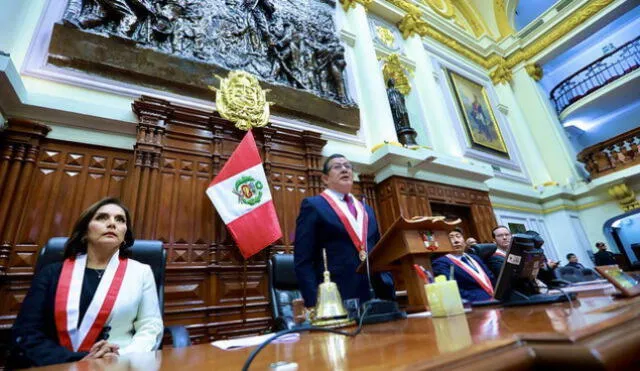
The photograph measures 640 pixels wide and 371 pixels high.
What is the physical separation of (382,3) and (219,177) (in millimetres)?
6342

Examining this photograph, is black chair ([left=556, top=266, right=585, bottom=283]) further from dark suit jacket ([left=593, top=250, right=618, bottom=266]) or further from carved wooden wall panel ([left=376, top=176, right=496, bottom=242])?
dark suit jacket ([left=593, top=250, right=618, bottom=266])

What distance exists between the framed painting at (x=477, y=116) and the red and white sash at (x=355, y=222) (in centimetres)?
627

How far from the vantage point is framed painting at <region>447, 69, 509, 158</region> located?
7.36m

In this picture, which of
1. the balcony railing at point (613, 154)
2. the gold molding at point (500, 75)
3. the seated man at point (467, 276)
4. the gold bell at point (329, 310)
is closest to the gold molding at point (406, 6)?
the gold molding at point (500, 75)

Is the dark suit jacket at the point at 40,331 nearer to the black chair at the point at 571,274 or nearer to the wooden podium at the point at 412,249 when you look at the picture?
the wooden podium at the point at 412,249

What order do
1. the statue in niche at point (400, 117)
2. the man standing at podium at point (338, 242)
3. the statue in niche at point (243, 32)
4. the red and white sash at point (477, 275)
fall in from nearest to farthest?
the man standing at podium at point (338, 242), the red and white sash at point (477, 275), the statue in niche at point (243, 32), the statue in niche at point (400, 117)

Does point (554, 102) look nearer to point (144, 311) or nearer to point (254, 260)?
point (254, 260)

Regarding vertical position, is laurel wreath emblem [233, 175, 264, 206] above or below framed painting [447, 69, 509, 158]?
below

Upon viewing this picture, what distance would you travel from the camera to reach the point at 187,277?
311cm

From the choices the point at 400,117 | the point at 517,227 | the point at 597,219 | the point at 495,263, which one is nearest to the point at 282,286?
the point at 495,263

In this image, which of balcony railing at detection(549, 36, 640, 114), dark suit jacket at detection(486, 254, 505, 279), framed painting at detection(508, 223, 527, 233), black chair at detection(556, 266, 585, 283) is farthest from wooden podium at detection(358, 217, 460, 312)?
balcony railing at detection(549, 36, 640, 114)

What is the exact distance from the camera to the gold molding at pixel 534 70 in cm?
931

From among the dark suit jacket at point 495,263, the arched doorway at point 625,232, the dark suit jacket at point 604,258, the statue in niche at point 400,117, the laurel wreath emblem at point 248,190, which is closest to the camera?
the dark suit jacket at point 495,263

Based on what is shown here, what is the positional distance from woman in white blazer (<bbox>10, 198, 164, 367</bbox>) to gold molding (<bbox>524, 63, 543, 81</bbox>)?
11.3m
